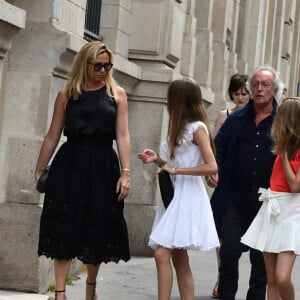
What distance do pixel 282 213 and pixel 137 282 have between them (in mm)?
3375

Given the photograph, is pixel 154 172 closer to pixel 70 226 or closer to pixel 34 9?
pixel 34 9

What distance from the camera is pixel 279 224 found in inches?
322

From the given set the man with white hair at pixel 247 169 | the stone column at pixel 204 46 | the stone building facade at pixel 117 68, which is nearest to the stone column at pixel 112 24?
the stone building facade at pixel 117 68

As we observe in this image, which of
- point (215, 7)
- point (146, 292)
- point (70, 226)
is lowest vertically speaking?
point (146, 292)

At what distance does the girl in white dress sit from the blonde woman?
356 millimetres

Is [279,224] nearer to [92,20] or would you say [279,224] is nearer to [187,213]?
[187,213]

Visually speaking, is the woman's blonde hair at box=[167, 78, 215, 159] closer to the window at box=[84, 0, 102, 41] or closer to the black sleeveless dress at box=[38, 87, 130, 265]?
the black sleeveless dress at box=[38, 87, 130, 265]

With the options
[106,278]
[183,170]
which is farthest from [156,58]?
[183,170]

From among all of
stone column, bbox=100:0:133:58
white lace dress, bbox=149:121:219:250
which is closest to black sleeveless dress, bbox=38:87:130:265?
white lace dress, bbox=149:121:219:250

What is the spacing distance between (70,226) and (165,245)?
697mm

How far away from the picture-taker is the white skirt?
8094 mm

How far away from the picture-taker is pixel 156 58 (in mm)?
13828

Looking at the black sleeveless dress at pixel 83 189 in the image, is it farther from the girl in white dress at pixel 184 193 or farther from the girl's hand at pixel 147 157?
the girl in white dress at pixel 184 193

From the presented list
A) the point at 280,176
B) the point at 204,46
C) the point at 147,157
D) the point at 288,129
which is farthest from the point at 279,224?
the point at 204,46
